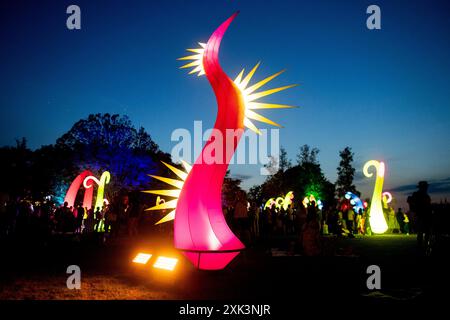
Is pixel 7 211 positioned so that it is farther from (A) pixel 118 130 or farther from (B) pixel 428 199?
(A) pixel 118 130

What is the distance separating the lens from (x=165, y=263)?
571 cm

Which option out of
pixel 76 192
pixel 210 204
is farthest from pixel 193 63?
pixel 76 192

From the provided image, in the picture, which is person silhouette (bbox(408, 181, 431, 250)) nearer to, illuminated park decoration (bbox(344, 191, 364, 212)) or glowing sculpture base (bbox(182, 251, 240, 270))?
glowing sculpture base (bbox(182, 251, 240, 270))

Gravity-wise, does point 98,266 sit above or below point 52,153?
below

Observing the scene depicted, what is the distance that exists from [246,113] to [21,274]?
5215 mm

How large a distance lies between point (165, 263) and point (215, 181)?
5.64 feet

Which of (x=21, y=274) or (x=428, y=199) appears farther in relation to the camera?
(x=428, y=199)

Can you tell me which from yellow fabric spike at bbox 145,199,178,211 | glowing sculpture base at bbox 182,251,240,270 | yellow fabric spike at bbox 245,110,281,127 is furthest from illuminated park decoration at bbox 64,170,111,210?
yellow fabric spike at bbox 245,110,281,127

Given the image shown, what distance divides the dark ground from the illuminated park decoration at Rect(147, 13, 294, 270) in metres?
0.39

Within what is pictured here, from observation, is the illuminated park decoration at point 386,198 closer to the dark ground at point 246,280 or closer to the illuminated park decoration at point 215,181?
the dark ground at point 246,280

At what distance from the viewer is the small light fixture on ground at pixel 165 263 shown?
18.0ft

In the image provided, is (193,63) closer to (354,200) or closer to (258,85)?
(258,85)
